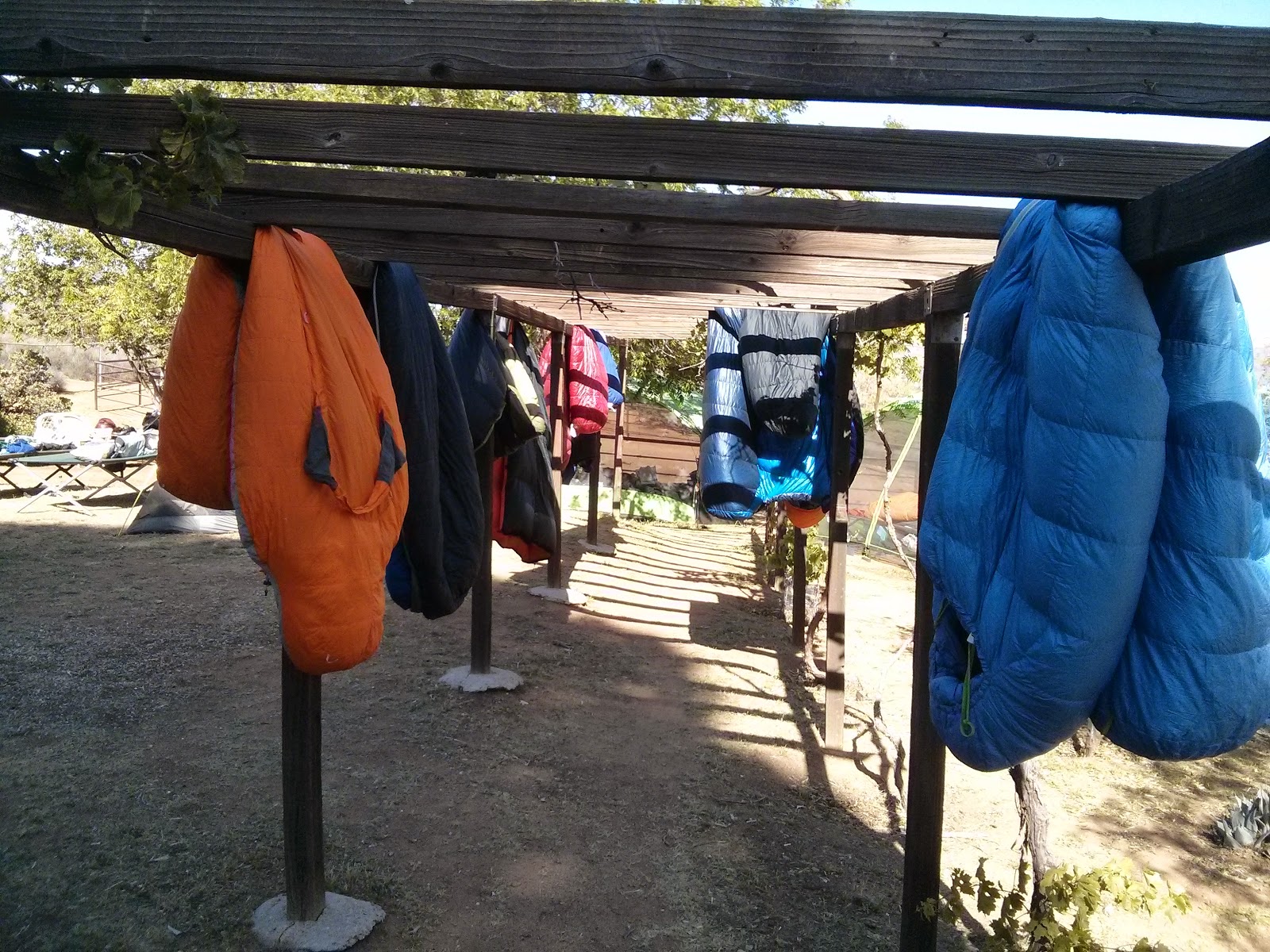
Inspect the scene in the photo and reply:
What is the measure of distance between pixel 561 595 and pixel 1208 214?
7.08m

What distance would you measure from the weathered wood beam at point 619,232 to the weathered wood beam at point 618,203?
120 millimetres

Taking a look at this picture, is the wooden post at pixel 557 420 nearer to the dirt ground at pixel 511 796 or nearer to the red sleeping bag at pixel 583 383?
the red sleeping bag at pixel 583 383

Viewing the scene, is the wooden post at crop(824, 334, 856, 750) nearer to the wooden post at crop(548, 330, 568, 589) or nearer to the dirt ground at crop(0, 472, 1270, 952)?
the dirt ground at crop(0, 472, 1270, 952)

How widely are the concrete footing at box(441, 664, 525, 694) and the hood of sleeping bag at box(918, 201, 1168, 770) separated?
4243 mm

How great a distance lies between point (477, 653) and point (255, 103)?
13.6ft

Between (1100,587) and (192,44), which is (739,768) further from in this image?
(192,44)

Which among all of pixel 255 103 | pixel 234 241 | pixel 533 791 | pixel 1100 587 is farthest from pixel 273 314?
pixel 533 791

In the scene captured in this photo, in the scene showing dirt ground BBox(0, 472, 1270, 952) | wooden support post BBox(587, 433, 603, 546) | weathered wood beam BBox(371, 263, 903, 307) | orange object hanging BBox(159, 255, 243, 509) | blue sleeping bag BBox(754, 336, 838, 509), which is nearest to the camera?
orange object hanging BBox(159, 255, 243, 509)

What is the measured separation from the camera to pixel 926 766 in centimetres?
284

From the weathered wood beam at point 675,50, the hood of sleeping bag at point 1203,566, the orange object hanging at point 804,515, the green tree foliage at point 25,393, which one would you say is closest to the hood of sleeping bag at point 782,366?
the orange object hanging at point 804,515

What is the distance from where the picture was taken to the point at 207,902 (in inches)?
128

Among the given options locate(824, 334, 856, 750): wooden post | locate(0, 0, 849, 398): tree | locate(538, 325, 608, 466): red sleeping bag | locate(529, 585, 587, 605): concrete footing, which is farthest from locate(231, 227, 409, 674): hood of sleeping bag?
locate(0, 0, 849, 398): tree

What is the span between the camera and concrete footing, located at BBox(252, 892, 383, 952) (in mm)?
2994

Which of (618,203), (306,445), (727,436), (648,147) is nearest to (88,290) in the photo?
(727,436)
